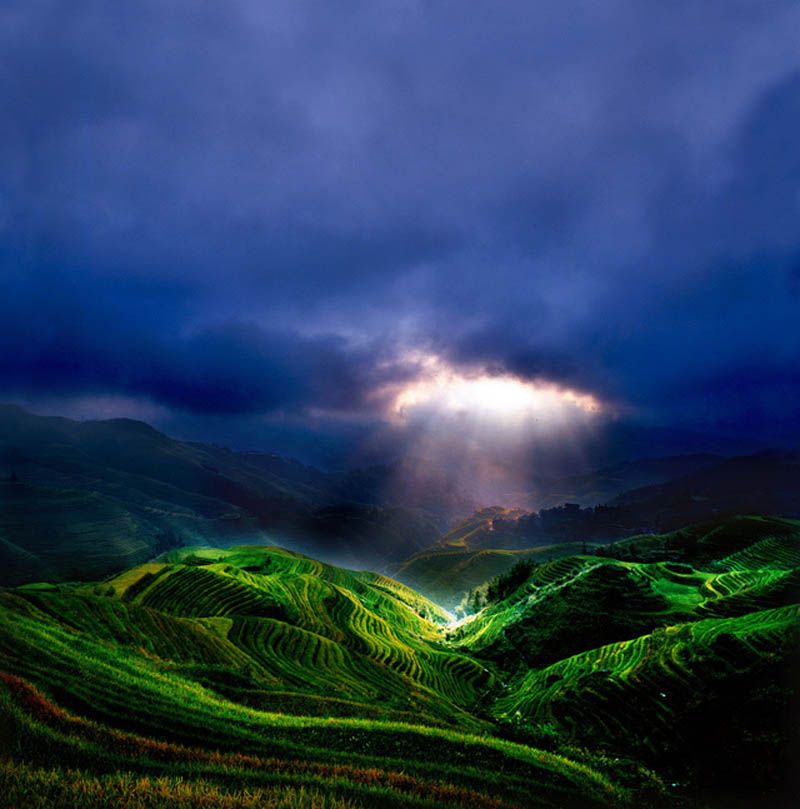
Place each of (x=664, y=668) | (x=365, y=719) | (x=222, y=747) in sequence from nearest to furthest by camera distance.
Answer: (x=222, y=747) < (x=365, y=719) < (x=664, y=668)

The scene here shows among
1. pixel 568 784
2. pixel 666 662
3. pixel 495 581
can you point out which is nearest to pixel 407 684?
pixel 666 662

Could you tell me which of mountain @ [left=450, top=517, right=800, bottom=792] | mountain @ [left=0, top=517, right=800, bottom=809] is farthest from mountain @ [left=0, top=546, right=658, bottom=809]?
mountain @ [left=450, top=517, right=800, bottom=792]

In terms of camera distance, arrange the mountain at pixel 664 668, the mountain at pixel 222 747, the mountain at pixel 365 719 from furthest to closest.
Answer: the mountain at pixel 664 668 < the mountain at pixel 365 719 < the mountain at pixel 222 747

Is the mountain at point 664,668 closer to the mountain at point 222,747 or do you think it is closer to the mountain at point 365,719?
the mountain at point 365,719

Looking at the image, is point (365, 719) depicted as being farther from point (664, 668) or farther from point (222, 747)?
point (664, 668)

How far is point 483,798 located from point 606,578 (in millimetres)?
71875

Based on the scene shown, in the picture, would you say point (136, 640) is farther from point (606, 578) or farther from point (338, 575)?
point (338, 575)

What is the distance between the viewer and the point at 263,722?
18516 mm

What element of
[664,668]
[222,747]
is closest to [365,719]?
[222,747]

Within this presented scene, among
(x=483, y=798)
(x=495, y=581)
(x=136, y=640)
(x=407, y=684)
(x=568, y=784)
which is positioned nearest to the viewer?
(x=483, y=798)

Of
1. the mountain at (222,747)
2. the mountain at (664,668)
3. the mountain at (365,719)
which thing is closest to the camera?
the mountain at (222,747)

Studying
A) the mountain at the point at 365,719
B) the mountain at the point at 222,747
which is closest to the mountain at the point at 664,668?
the mountain at the point at 365,719

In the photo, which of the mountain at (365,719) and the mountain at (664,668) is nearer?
the mountain at (365,719)

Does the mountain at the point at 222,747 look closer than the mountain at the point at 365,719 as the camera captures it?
Yes
